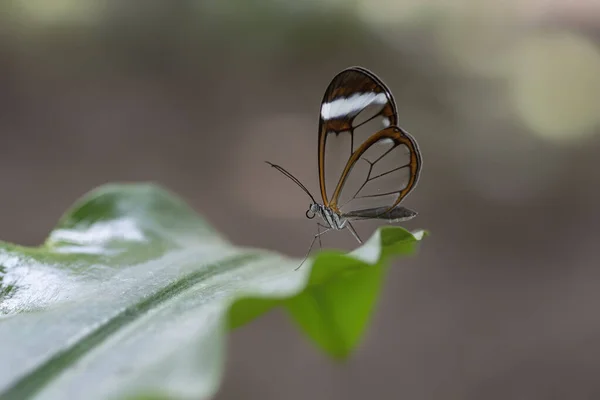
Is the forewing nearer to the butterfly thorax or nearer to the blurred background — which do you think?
the butterfly thorax

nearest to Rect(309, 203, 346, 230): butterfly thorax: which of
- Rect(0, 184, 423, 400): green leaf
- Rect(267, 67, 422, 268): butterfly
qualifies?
Rect(267, 67, 422, 268): butterfly

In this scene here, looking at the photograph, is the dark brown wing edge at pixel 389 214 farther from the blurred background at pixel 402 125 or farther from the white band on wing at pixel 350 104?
the blurred background at pixel 402 125

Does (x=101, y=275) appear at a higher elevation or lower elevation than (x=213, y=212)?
lower

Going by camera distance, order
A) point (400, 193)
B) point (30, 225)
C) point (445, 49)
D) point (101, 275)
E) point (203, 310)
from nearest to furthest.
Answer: point (203, 310) → point (101, 275) → point (400, 193) → point (30, 225) → point (445, 49)

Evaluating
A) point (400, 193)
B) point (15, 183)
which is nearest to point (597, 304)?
point (400, 193)

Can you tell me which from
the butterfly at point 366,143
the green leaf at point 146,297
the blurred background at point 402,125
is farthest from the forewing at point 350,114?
the blurred background at point 402,125

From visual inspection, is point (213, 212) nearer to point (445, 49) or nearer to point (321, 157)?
point (445, 49)
